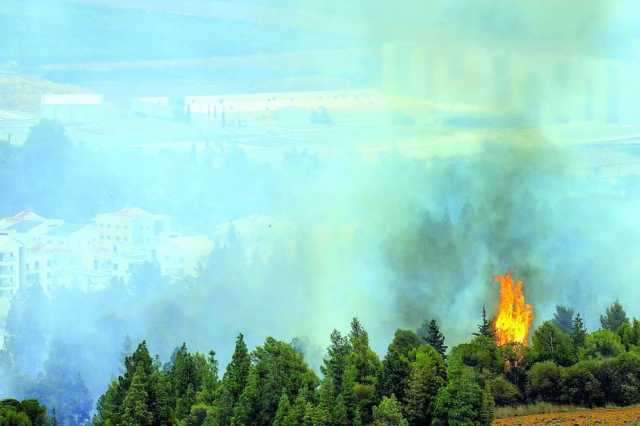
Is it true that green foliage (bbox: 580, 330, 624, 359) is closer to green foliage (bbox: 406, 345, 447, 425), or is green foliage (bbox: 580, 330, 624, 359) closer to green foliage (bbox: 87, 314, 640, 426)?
green foliage (bbox: 87, 314, 640, 426)

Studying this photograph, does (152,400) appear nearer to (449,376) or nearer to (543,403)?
(449,376)

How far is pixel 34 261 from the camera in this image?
497 feet

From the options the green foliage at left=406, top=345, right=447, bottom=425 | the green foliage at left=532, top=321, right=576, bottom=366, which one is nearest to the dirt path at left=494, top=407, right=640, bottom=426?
the green foliage at left=406, top=345, right=447, bottom=425

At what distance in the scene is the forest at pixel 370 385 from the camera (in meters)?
66.7

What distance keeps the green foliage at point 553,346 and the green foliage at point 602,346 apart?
0.84 meters

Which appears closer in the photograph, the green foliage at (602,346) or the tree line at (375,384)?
the tree line at (375,384)

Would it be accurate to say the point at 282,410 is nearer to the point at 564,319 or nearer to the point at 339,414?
the point at 339,414

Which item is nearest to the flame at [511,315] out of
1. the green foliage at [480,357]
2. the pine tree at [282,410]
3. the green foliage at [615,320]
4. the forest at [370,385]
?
the green foliage at [615,320]

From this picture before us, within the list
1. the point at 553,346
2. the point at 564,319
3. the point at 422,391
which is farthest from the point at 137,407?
the point at 564,319

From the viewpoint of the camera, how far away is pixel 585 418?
71.8 m

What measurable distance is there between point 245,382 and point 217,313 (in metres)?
74.1

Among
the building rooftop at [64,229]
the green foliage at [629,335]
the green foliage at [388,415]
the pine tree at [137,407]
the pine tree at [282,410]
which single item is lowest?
the green foliage at [388,415]

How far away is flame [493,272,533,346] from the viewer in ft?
358

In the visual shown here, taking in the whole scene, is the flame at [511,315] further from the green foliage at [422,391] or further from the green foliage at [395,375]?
the green foliage at [422,391]
